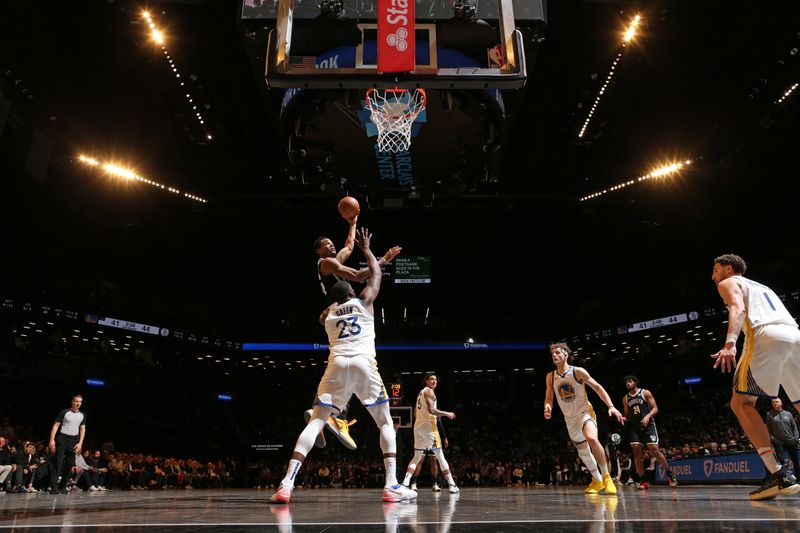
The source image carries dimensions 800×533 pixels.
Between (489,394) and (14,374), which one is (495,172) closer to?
(14,374)

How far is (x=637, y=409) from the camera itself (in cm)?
1170

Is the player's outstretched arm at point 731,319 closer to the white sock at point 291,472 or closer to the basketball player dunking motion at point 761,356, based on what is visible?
the basketball player dunking motion at point 761,356

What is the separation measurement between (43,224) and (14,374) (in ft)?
22.0

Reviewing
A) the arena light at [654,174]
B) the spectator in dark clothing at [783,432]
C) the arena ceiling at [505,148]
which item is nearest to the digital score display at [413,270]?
the arena ceiling at [505,148]

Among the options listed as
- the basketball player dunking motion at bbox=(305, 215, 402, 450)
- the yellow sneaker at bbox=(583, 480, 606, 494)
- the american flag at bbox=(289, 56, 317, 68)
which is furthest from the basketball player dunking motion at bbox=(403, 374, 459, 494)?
the american flag at bbox=(289, 56, 317, 68)

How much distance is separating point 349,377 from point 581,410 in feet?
14.1

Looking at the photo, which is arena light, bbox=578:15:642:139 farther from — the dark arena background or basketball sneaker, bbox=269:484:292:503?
basketball sneaker, bbox=269:484:292:503

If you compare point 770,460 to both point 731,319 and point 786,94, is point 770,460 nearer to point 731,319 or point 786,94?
point 731,319

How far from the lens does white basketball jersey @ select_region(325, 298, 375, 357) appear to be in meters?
5.45

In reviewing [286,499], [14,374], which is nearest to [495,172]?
[286,499]

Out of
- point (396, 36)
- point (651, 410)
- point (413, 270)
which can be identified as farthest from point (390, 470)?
point (413, 270)

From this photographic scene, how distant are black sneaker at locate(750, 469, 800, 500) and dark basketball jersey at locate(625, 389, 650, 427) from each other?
21.2 ft

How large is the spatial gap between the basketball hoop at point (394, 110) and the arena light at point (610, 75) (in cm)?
598

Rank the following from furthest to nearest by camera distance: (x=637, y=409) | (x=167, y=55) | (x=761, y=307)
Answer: (x=167, y=55) → (x=637, y=409) → (x=761, y=307)
